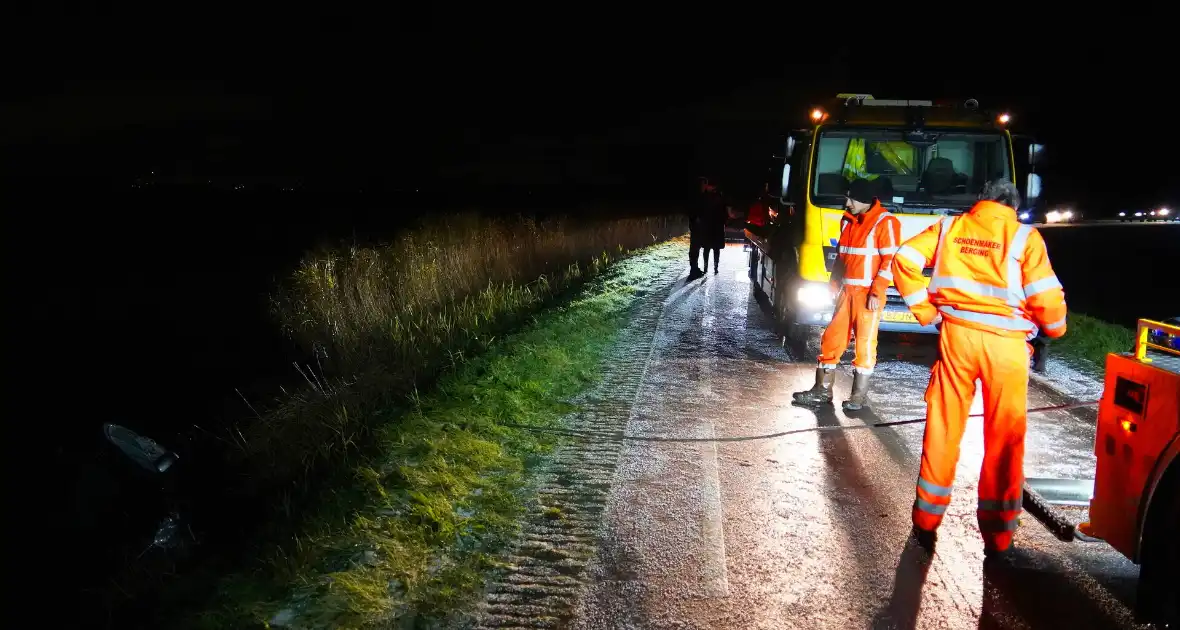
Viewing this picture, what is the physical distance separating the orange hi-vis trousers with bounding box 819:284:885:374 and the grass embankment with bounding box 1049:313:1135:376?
10.0ft

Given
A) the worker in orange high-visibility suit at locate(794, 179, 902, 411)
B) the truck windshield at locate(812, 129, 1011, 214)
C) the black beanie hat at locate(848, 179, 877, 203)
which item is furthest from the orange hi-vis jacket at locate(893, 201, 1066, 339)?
the truck windshield at locate(812, 129, 1011, 214)

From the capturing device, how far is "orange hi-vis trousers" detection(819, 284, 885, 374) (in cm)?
591

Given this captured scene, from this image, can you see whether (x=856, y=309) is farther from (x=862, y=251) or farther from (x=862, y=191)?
(x=862, y=191)

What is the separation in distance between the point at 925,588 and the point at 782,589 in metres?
0.62

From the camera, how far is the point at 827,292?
748 cm

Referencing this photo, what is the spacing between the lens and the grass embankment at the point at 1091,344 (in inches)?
307

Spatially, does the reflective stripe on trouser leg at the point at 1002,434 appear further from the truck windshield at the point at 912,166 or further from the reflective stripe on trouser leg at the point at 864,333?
A: the truck windshield at the point at 912,166

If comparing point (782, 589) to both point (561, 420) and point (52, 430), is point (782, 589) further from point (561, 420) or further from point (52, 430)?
point (52, 430)

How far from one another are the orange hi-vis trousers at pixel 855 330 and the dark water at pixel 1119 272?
394cm

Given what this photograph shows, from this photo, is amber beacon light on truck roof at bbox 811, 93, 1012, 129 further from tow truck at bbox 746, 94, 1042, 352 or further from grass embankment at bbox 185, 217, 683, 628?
grass embankment at bbox 185, 217, 683, 628

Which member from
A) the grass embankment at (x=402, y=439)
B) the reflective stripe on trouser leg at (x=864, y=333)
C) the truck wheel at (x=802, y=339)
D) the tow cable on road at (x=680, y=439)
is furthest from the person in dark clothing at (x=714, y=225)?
the tow cable on road at (x=680, y=439)

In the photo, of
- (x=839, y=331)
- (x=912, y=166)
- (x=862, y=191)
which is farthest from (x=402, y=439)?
(x=912, y=166)

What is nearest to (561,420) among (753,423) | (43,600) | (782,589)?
(753,423)

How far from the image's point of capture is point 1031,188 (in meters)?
7.61
